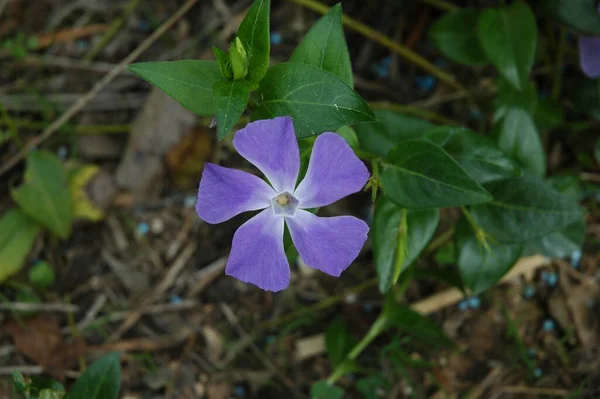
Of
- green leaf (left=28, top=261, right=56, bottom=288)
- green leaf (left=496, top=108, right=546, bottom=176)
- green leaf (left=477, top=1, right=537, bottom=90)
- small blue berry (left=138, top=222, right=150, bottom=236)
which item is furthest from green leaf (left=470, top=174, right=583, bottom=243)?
green leaf (left=28, top=261, right=56, bottom=288)

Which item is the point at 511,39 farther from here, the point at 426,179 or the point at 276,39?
the point at 276,39

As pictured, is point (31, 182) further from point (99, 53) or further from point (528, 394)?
point (528, 394)

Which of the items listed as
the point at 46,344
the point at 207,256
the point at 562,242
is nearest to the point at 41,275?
the point at 46,344

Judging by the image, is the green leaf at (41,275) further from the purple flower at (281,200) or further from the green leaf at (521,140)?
the green leaf at (521,140)

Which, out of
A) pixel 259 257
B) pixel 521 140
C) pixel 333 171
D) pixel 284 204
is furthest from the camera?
pixel 521 140

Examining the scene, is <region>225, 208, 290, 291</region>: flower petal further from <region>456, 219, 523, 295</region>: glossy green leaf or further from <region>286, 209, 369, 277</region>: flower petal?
<region>456, 219, 523, 295</region>: glossy green leaf

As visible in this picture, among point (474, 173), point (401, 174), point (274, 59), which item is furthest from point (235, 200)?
point (274, 59)
